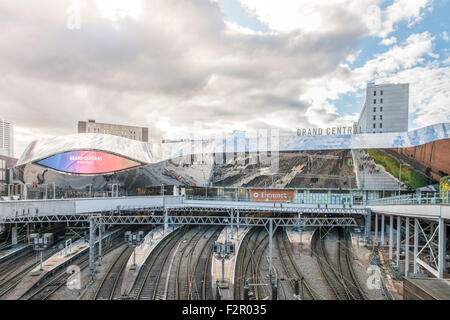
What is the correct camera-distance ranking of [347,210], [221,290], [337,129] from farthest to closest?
[337,129]
[347,210]
[221,290]

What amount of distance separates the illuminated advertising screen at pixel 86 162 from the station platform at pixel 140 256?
19.9 meters

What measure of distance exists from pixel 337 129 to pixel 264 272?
3683 cm

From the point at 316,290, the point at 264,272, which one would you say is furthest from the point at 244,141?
the point at 316,290

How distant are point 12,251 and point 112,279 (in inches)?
586

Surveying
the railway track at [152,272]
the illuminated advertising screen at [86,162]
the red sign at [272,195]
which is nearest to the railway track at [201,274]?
the railway track at [152,272]

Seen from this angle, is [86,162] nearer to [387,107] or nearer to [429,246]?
[429,246]

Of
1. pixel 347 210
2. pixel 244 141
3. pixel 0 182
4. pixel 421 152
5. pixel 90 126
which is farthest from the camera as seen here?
pixel 90 126

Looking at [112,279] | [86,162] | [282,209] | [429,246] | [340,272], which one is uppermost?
[86,162]

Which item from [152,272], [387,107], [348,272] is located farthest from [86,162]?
[387,107]

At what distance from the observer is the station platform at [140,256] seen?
2148 centimetres

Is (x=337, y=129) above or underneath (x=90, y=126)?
underneath

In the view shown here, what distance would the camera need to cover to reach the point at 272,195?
185ft

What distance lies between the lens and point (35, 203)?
31.0 metres
